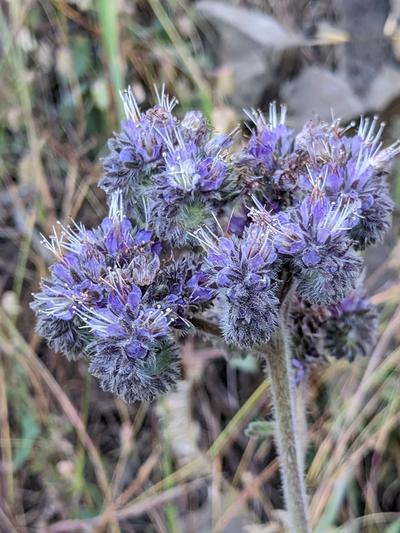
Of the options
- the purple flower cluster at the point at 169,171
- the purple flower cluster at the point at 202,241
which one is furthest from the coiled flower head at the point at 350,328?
the purple flower cluster at the point at 169,171

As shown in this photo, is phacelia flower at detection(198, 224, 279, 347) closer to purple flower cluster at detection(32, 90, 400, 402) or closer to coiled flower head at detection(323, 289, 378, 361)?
purple flower cluster at detection(32, 90, 400, 402)

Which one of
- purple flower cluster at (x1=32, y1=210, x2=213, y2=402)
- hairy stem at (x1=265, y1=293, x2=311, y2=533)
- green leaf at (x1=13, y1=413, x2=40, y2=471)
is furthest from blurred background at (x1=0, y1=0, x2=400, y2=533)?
purple flower cluster at (x1=32, y1=210, x2=213, y2=402)

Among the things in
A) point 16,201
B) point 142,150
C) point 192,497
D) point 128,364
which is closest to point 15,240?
point 16,201

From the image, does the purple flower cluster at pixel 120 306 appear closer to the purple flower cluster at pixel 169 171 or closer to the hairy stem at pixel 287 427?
the purple flower cluster at pixel 169 171

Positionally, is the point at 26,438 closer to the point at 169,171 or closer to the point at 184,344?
the point at 184,344

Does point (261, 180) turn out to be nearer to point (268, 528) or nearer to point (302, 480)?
point (302, 480)

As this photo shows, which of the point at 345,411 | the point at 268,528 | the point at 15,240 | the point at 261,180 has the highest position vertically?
the point at 15,240
